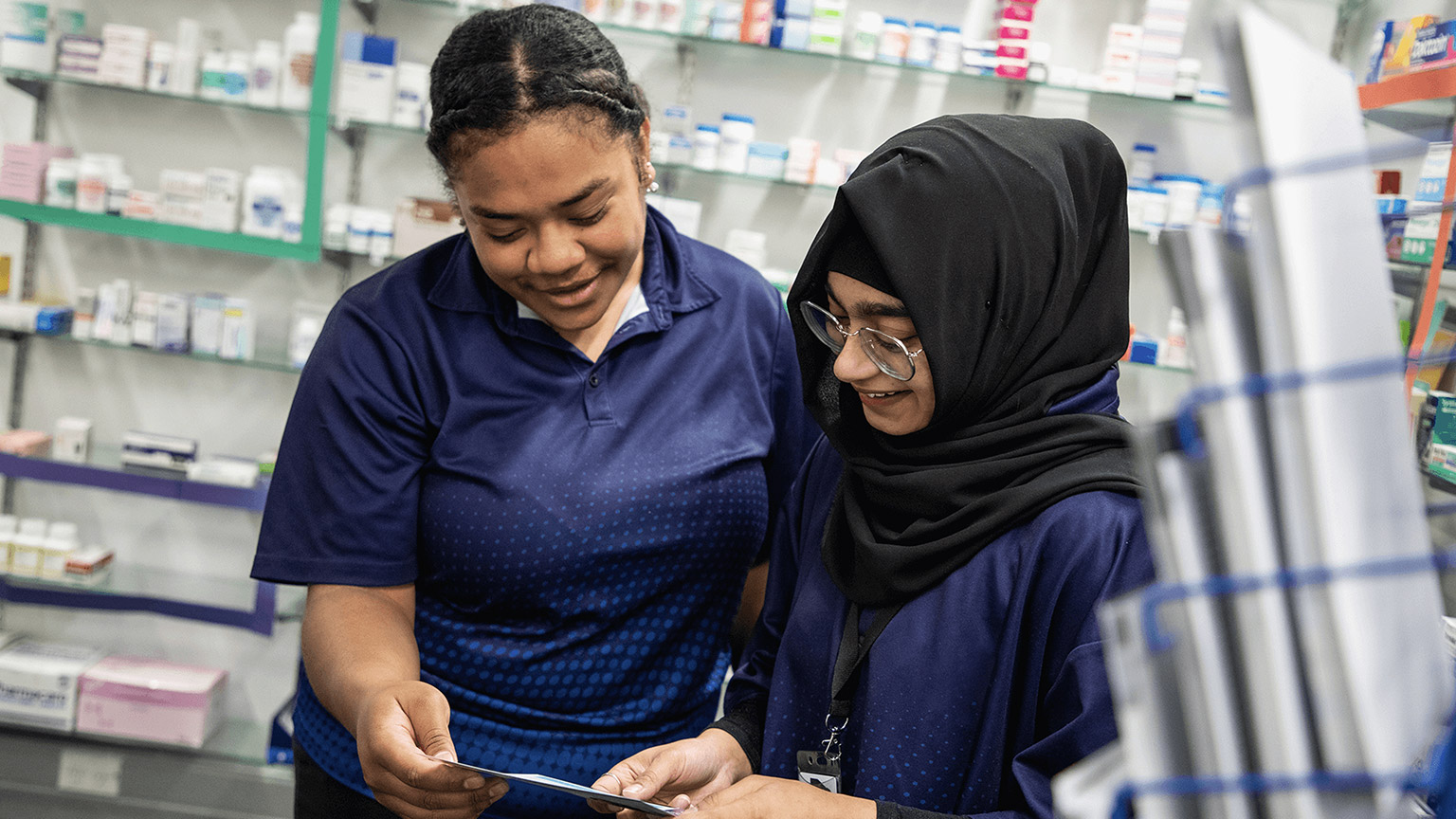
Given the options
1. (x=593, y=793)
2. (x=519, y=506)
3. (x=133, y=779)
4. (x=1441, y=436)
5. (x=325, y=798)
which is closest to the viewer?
(x=593, y=793)

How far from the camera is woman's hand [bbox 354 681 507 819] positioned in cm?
108

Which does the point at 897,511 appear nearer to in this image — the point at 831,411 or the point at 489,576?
the point at 831,411

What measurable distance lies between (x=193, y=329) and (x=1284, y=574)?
10.5 ft

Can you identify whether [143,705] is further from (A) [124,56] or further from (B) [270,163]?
(A) [124,56]

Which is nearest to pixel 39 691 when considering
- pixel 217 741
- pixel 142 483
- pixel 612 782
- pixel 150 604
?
pixel 150 604

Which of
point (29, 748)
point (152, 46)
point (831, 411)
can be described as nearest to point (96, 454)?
point (29, 748)

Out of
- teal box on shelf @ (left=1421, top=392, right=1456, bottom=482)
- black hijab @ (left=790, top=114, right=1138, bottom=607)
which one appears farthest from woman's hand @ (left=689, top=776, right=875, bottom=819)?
teal box on shelf @ (left=1421, top=392, right=1456, bottom=482)

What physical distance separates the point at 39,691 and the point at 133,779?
1.26 feet

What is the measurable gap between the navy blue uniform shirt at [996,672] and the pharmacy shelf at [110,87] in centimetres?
253

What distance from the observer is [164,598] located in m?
2.98

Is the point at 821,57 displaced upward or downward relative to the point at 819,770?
upward

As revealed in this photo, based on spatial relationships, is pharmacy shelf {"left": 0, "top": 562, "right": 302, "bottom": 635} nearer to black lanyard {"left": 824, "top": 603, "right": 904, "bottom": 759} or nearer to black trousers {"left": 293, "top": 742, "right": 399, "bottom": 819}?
black trousers {"left": 293, "top": 742, "right": 399, "bottom": 819}

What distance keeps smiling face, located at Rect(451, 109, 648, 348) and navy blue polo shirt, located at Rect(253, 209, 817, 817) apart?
70 mm

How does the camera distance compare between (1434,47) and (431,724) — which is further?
(1434,47)
